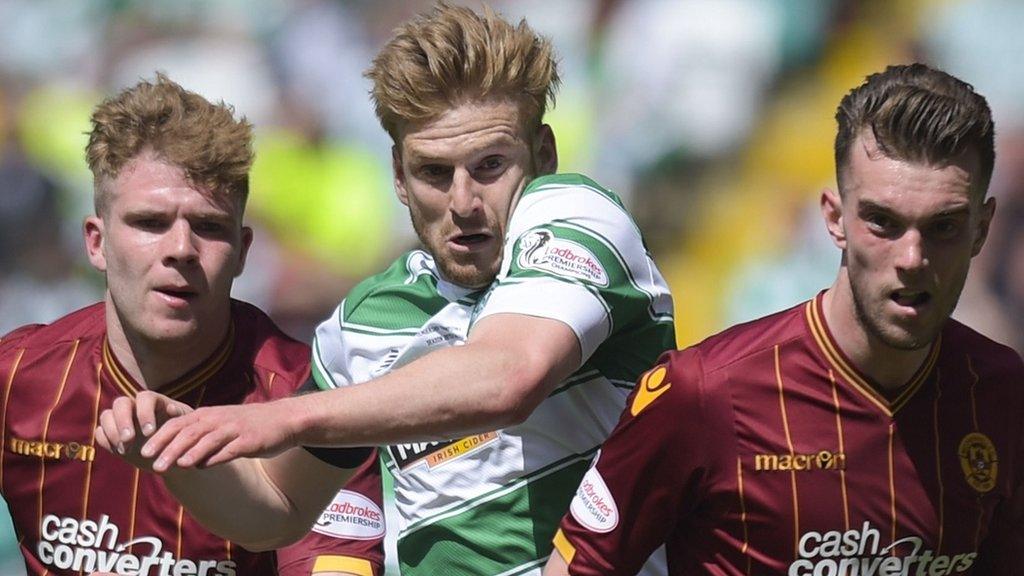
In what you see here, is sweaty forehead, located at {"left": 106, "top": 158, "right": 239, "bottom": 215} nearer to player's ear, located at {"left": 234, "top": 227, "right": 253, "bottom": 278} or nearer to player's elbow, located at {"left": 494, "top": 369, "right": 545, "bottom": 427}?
player's ear, located at {"left": 234, "top": 227, "right": 253, "bottom": 278}

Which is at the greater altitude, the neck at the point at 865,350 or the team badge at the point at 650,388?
the neck at the point at 865,350

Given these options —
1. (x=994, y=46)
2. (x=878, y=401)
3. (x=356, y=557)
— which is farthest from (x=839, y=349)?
(x=994, y=46)

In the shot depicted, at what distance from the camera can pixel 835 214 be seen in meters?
3.18

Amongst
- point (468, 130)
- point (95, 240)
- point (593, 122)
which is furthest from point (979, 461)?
point (593, 122)

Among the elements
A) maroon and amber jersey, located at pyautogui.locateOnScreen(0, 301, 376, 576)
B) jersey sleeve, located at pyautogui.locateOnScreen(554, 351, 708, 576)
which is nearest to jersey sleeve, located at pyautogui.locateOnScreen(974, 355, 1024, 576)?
jersey sleeve, located at pyautogui.locateOnScreen(554, 351, 708, 576)

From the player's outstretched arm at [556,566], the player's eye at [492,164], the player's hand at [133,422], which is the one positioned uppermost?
the player's eye at [492,164]

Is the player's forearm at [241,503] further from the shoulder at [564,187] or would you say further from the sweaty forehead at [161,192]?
the shoulder at [564,187]

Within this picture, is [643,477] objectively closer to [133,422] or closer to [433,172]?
[433,172]

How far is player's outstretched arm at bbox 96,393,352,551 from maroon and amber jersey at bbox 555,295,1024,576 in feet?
2.11

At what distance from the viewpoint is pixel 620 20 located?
654 centimetres

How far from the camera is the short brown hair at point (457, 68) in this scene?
11.2 feet

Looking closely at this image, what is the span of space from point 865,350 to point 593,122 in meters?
3.55

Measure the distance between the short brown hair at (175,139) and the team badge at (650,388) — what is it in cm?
124

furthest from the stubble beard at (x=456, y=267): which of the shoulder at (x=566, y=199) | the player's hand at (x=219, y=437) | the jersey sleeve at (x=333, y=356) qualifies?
the player's hand at (x=219, y=437)
